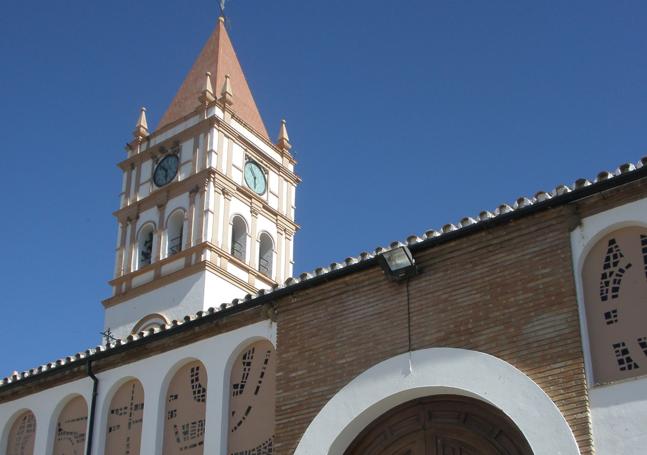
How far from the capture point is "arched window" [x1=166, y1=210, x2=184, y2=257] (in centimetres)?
3069

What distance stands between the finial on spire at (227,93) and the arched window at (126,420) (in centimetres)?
1726

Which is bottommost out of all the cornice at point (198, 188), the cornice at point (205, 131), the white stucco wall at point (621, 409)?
the white stucco wall at point (621, 409)

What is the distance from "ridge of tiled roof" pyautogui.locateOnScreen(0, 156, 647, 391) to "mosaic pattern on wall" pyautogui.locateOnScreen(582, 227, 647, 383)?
678mm

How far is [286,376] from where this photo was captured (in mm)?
14273

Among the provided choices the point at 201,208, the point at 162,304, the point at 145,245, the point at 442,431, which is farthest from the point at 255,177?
the point at 442,431

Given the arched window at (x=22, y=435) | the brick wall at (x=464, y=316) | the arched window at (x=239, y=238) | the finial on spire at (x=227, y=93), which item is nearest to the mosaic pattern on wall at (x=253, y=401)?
the brick wall at (x=464, y=316)

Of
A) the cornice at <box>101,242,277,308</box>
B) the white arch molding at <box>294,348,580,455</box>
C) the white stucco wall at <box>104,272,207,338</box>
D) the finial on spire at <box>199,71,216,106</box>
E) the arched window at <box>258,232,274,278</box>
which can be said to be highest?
the finial on spire at <box>199,71,216,106</box>

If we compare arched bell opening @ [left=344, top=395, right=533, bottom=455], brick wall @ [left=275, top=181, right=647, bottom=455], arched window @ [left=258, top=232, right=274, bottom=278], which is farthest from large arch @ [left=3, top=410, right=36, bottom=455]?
arched window @ [left=258, top=232, right=274, bottom=278]

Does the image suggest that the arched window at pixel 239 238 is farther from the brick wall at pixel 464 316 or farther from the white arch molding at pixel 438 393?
the white arch molding at pixel 438 393

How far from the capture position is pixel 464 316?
12766mm

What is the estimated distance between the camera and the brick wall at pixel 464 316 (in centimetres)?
1185

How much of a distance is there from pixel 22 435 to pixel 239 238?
13.9 meters

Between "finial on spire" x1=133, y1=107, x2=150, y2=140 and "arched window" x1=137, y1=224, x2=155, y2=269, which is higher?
"finial on spire" x1=133, y1=107, x2=150, y2=140

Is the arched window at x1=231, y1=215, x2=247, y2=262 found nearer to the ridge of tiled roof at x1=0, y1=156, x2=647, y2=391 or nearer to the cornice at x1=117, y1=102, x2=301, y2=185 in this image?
the cornice at x1=117, y1=102, x2=301, y2=185
